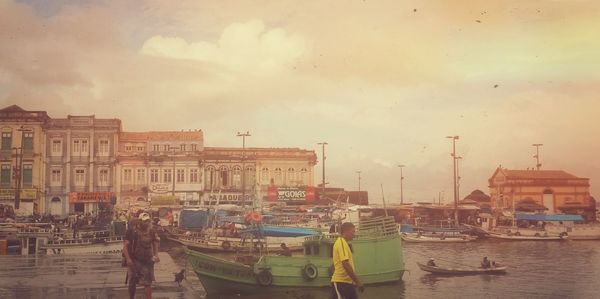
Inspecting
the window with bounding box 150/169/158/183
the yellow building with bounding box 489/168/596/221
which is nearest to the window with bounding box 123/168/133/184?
the window with bounding box 150/169/158/183

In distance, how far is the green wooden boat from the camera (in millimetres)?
17078

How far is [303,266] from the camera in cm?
1780

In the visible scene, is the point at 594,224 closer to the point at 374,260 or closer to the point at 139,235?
the point at 374,260

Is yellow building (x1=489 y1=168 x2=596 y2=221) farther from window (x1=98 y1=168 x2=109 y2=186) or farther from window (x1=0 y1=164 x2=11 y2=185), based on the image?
window (x1=0 y1=164 x2=11 y2=185)

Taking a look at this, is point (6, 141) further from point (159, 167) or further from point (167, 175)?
point (167, 175)

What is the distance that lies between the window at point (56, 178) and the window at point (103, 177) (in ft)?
6.12

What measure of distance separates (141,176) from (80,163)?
297 centimetres

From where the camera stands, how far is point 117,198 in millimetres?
30594

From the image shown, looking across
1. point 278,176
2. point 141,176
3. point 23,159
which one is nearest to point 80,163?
point 23,159

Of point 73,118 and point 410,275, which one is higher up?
point 73,118

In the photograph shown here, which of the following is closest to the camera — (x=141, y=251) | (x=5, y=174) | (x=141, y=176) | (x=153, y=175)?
(x=141, y=251)

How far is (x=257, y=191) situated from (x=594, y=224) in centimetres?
2966

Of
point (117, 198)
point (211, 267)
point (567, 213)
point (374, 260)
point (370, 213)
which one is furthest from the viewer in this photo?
point (567, 213)

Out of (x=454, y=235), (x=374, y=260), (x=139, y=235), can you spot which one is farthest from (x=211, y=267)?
(x=454, y=235)
